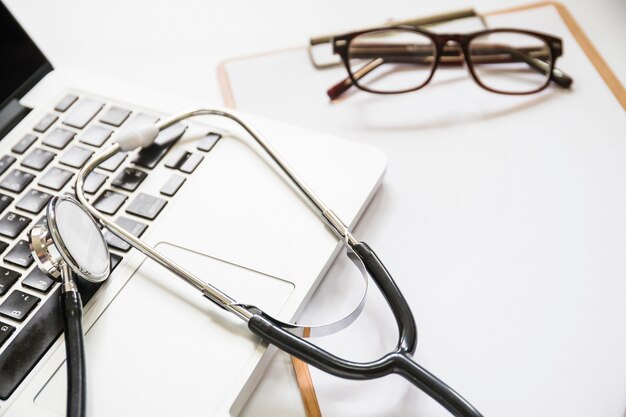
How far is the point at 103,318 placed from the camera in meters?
0.41

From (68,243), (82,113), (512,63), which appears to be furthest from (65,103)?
(512,63)

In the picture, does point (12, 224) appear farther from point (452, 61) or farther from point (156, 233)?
point (452, 61)

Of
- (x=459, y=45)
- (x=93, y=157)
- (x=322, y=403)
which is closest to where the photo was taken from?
(x=322, y=403)

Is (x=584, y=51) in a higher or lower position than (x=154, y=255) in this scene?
higher

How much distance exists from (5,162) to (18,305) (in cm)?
17

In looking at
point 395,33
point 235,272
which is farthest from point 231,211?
point 395,33

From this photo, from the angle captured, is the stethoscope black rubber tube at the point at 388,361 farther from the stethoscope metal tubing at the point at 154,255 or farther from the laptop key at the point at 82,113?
the laptop key at the point at 82,113

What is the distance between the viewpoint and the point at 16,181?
19.5 inches

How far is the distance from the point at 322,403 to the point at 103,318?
0.56 feet

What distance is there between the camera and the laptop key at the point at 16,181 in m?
0.49

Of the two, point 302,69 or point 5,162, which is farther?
point 302,69

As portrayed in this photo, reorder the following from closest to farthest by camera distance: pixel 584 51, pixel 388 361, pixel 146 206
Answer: pixel 388 361
pixel 146 206
pixel 584 51

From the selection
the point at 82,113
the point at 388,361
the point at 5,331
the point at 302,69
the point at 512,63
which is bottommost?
the point at 5,331

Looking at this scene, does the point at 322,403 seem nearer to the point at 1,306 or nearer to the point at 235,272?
the point at 235,272
